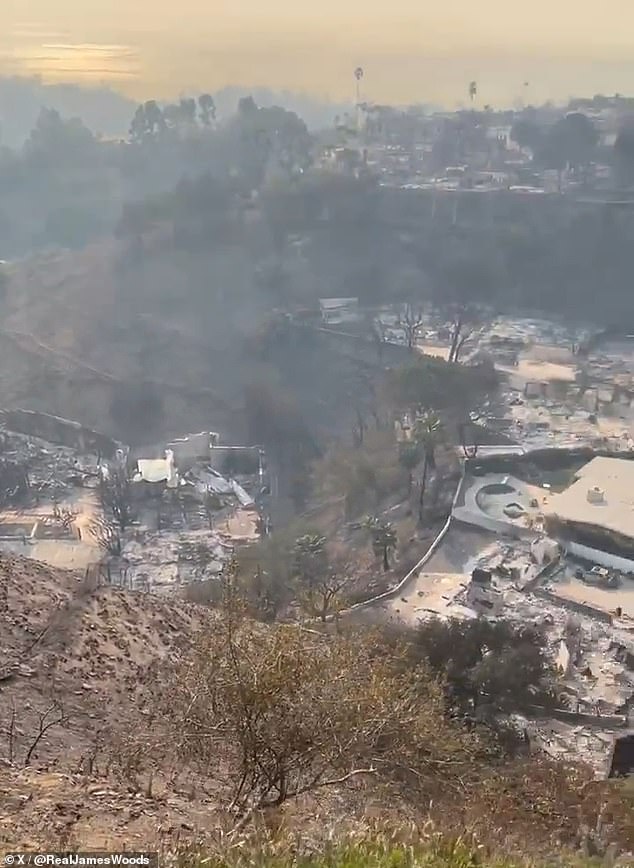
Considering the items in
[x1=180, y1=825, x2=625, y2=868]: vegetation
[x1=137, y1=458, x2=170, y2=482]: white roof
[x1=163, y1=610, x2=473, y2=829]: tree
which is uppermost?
[x1=180, y1=825, x2=625, y2=868]: vegetation

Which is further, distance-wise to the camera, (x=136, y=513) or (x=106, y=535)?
(x=136, y=513)

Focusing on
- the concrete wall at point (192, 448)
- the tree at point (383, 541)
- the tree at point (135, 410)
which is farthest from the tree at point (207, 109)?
the tree at point (383, 541)

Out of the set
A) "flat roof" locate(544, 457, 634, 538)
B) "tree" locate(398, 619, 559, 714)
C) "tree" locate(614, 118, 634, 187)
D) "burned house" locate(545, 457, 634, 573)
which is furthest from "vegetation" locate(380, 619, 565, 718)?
"tree" locate(614, 118, 634, 187)

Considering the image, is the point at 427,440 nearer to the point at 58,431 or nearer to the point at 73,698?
the point at 58,431

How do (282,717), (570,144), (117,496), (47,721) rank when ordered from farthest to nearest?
1. (570,144)
2. (117,496)
3. (47,721)
4. (282,717)

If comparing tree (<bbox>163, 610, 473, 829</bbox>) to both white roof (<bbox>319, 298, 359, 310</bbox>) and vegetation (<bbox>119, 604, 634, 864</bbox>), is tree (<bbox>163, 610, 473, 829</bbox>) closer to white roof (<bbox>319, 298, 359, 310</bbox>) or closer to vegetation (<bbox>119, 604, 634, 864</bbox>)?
vegetation (<bbox>119, 604, 634, 864</bbox>)

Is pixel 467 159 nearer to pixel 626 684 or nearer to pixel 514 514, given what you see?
pixel 514 514

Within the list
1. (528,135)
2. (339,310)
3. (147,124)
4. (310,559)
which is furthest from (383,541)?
(147,124)

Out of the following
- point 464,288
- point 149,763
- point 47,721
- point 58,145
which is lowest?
point 464,288

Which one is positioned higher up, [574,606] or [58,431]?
[574,606]
